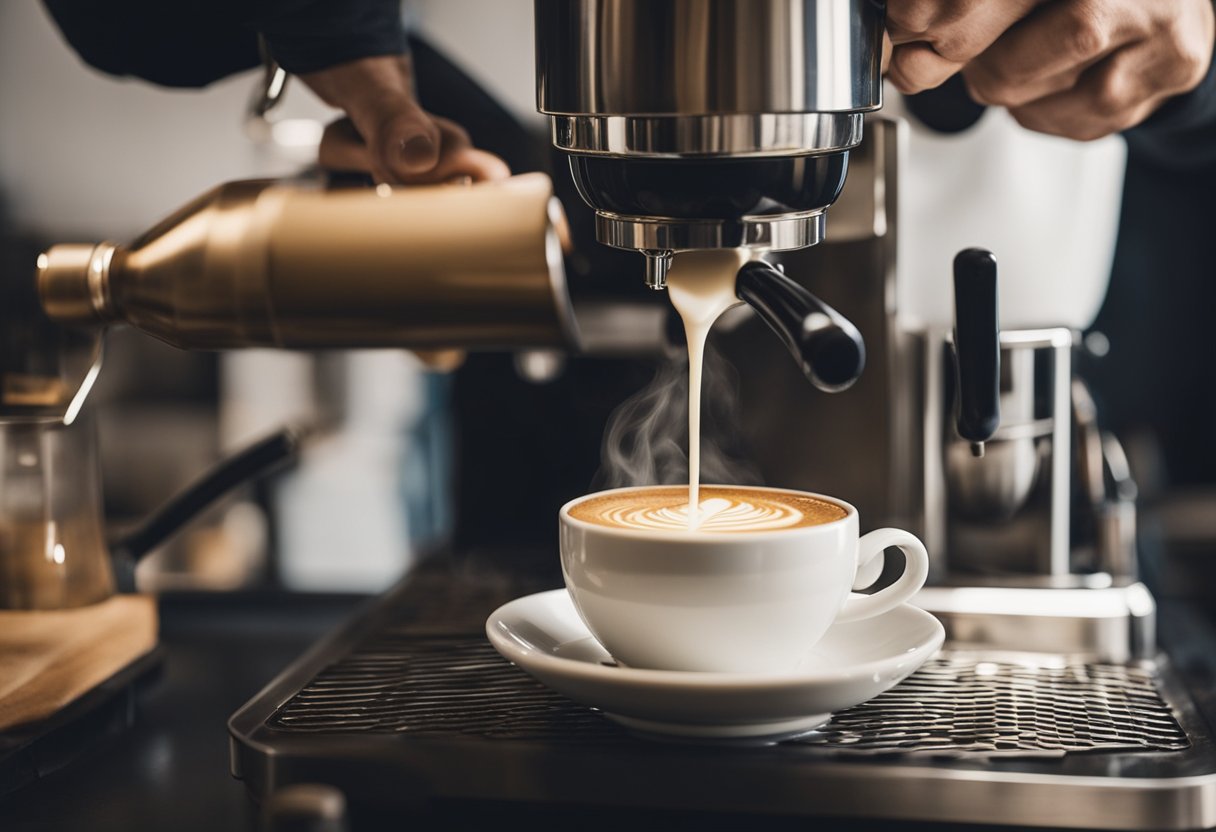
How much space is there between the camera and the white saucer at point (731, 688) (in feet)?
1.55

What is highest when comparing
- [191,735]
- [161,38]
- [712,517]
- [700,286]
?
[161,38]

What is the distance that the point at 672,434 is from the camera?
2.57ft

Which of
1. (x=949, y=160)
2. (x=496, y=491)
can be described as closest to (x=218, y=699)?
(x=496, y=491)

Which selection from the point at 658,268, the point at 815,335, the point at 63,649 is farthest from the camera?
the point at 63,649

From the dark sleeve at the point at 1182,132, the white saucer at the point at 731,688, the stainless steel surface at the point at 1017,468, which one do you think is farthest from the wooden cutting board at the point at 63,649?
the dark sleeve at the point at 1182,132

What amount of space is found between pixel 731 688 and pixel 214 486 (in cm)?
39

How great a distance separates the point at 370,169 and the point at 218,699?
0.28m

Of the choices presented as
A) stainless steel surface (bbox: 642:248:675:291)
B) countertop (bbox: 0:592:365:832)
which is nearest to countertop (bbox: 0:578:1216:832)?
countertop (bbox: 0:592:365:832)

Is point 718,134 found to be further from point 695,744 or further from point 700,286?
point 695,744

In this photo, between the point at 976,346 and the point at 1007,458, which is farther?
the point at 1007,458

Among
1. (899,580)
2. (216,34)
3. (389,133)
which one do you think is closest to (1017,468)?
(899,580)

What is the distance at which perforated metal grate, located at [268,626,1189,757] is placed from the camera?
20.2 inches

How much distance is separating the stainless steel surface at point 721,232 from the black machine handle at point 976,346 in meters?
0.08

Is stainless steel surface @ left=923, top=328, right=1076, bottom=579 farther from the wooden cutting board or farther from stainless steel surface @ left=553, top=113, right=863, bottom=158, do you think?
the wooden cutting board
